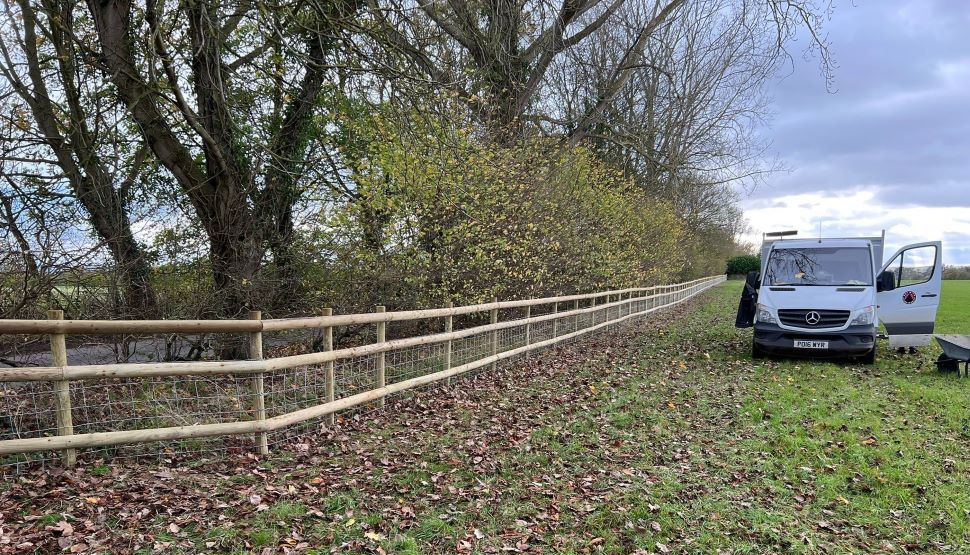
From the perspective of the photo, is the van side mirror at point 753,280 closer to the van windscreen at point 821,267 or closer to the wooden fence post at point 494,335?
the van windscreen at point 821,267

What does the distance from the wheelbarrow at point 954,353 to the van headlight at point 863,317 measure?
0.98 metres

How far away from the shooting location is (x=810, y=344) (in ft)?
31.7

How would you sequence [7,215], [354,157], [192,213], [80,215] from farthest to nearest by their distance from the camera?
1. [354,157]
2. [192,213]
3. [80,215]
4. [7,215]

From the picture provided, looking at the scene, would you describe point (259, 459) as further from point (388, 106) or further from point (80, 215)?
point (388, 106)

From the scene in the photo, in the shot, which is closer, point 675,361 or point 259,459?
point 259,459

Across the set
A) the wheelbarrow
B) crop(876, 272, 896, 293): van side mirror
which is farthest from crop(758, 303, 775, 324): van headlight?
the wheelbarrow

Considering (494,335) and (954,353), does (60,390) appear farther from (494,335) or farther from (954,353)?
(954,353)

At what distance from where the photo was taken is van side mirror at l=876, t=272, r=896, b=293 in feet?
32.2

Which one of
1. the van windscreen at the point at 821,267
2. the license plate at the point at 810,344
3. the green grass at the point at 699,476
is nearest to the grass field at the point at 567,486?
the green grass at the point at 699,476

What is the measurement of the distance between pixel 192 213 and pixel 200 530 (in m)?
5.55

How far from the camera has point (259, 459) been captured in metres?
4.85

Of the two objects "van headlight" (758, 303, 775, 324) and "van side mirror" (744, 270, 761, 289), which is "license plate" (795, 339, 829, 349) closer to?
"van headlight" (758, 303, 775, 324)

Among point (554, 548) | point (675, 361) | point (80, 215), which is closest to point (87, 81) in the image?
point (80, 215)

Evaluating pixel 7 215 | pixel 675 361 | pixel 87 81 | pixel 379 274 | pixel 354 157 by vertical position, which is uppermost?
pixel 87 81
